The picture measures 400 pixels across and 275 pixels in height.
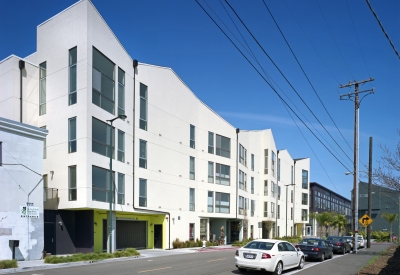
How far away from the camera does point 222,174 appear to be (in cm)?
4456

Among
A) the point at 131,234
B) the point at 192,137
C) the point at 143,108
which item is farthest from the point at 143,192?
the point at 192,137

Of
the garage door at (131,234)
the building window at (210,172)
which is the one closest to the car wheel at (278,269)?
the garage door at (131,234)

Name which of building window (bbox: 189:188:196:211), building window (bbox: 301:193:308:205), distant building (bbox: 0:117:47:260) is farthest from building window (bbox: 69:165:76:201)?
building window (bbox: 301:193:308:205)

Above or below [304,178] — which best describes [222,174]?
above

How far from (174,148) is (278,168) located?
30062 millimetres

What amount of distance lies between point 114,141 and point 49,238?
24.6ft

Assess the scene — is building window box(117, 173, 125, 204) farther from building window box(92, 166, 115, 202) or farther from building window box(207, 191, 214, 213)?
building window box(207, 191, 214, 213)

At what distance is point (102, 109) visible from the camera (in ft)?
92.0

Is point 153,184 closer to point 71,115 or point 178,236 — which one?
point 178,236

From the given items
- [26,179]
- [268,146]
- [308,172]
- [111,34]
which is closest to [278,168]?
[268,146]

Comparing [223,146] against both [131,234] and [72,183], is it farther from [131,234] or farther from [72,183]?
[72,183]

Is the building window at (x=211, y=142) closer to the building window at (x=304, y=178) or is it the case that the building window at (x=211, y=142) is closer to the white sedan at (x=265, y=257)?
the white sedan at (x=265, y=257)

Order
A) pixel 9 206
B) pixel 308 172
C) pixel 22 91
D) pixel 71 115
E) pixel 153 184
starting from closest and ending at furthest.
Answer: pixel 9 206
pixel 71 115
pixel 22 91
pixel 153 184
pixel 308 172

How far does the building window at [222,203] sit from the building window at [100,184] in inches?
683
